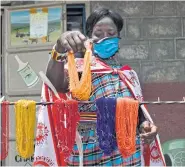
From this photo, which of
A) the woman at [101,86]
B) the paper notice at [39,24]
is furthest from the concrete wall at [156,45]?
the woman at [101,86]

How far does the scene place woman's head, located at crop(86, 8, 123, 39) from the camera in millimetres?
2414

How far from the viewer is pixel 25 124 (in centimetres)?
217

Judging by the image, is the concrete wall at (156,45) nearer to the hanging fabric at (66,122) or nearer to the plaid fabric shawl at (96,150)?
the plaid fabric shawl at (96,150)

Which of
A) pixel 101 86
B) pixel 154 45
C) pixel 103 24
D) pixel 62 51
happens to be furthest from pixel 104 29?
pixel 154 45

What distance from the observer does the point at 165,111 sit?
13.3 ft

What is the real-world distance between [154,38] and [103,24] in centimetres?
179

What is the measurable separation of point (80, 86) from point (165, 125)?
210 cm

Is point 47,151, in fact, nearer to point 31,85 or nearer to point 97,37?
point 97,37

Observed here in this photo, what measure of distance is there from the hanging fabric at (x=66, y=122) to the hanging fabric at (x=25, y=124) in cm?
11

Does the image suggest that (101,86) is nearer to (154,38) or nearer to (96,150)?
(96,150)

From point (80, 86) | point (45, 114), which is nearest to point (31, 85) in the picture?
point (45, 114)

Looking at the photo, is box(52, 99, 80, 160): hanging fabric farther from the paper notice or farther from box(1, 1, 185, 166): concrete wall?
the paper notice

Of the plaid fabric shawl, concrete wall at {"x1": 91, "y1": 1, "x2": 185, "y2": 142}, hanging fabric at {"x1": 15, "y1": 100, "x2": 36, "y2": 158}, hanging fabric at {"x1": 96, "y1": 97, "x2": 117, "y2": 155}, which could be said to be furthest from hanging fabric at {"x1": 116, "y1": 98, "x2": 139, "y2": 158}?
concrete wall at {"x1": 91, "y1": 1, "x2": 185, "y2": 142}

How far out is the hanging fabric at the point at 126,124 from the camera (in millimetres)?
2164
